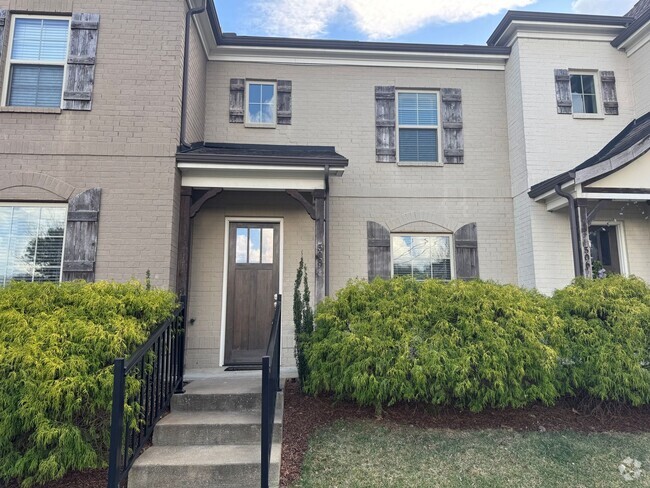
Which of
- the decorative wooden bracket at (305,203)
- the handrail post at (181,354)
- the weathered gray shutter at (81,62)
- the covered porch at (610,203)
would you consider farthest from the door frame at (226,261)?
the covered porch at (610,203)

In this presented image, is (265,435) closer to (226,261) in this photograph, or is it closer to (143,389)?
(143,389)

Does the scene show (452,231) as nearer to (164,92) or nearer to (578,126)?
(578,126)

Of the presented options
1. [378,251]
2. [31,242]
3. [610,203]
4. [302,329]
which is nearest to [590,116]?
[610,203]

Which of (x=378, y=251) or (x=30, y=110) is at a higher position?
(x=30, y=110)

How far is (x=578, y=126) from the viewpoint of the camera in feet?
23.6

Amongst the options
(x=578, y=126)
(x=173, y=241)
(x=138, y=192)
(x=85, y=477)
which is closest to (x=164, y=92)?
(x=138, y=192)

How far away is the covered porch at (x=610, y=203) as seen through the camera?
594 cm

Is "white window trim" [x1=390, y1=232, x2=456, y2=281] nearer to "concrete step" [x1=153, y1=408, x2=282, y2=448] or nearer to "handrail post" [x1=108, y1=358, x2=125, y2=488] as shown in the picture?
"concrete step" [x1=153, y1=408, x2=282, y2=448]

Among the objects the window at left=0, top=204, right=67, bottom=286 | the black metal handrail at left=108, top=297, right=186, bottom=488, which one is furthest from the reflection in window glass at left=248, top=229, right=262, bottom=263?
the window at left=0, top=204, right=67, bottom=286

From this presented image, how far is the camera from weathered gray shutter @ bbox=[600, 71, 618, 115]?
7.30m

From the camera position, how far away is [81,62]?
5773mm

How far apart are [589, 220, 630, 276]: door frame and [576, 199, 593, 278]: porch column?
1.15 metres

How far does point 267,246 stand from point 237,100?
105 inches

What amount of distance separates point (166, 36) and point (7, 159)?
8.85 ft
